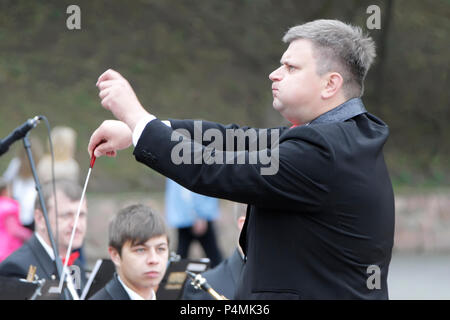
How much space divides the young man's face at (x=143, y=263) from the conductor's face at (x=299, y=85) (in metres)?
1.63

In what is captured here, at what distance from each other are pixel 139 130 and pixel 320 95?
61cm

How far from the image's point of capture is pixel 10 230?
529 centimetres

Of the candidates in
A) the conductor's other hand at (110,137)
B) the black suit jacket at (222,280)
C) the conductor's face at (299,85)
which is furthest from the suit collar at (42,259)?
the conductor's face at (299,85)

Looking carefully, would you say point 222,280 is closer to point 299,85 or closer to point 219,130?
point 219,130

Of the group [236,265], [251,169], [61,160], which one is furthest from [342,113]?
[61,160]

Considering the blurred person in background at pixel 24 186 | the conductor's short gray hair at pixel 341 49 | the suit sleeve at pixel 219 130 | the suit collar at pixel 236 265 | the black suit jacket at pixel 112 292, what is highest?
the blurred person in background at pixel 24 186

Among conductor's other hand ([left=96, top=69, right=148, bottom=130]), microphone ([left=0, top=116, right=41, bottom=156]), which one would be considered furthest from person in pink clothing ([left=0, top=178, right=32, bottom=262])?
conductor's other hand ([left=96, top=69, right=148, bottom=130])

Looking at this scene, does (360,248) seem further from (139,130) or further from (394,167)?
(394,167)

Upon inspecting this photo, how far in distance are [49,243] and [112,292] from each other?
592 millimetres

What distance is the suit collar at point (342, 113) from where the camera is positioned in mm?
2375

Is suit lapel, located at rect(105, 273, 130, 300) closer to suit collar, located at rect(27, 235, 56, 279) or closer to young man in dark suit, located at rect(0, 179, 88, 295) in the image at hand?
young man in dark suit, located at rect(0, 179, 88, 295)

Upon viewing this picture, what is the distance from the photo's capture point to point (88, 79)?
10.2 metres

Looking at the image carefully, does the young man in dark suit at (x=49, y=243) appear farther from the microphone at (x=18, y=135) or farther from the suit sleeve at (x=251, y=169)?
the suit sleeve at (x=251, y=169)
